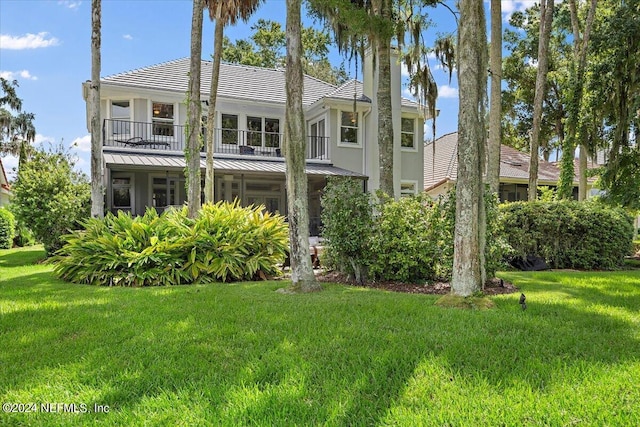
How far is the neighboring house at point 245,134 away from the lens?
55.5 feet

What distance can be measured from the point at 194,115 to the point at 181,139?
7.66m

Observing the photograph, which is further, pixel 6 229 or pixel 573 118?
pixel 6 229

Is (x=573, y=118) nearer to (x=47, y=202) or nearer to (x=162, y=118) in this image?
(x=162, y=118)

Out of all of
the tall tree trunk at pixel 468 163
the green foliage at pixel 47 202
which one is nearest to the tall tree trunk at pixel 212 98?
the green foliage at pixel 47 202

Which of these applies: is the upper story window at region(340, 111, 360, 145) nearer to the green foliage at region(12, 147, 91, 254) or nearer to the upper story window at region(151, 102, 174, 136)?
the upper story window at region(151, 102, 174, 136)

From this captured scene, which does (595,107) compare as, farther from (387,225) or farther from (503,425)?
(503,425)

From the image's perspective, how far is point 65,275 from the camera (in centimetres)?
845

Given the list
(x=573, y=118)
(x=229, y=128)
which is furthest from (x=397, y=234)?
(x=229, y=128)

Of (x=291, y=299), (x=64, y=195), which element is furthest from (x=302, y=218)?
(x=64, y=195)

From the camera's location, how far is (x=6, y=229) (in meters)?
19.9

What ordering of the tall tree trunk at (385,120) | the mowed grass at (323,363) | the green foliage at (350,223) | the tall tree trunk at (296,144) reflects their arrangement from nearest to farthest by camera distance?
the mowed grass at (323,363)
the tall tree trunk at (296,144)
the green foliage at (350,223)
the tall tree trunk at (385,120)

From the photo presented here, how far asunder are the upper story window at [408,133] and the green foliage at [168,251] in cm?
1302

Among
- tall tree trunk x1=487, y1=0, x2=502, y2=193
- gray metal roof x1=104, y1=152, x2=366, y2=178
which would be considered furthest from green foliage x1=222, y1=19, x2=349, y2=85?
tall tree trunk x1=487, y1=0, x2=502, y2=193

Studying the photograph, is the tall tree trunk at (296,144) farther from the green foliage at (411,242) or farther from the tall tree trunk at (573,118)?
the tall tree trunk at (573,118)
